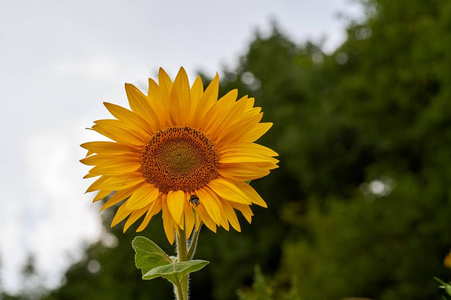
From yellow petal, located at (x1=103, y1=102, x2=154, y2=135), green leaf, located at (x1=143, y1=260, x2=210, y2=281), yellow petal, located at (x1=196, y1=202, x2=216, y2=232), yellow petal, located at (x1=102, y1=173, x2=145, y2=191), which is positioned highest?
yellow petal, located at (x1=103, y1=102, x2=154, y2=135)

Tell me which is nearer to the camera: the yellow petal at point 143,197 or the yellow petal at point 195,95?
the yellow petal at point 143,197

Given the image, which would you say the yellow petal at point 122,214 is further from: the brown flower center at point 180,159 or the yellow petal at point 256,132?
the yellow petal at point 256,132

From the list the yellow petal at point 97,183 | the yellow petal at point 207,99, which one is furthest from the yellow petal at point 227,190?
the yellow petal at point 97,183

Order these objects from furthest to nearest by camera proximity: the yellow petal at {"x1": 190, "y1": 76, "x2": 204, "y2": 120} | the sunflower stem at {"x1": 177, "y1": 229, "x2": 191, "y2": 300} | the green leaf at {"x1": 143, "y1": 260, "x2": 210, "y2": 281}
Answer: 1. the yellow petal at {"x1": 190, "y1": 76, "x2": 204, "y2": 120}
2. the sunflower stem at {"x1": 177, "y1": 229, "x2": 191, "y2": 300}
3. the green leaf at {"x1": 143, "y1": 260, "x2": 210, "y2": 281}

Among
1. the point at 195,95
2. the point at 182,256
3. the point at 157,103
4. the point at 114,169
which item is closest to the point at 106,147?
→ the point at 114,169

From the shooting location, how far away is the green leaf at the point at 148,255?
1.89 metres

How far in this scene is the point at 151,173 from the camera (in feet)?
6.66

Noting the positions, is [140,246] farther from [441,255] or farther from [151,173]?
[441,255]

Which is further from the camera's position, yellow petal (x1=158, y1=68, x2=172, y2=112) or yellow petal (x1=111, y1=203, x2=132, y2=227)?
yellow petal (x1=158, y1=68, x2=172, y2=112)

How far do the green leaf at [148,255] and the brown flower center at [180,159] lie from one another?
0.72 ft

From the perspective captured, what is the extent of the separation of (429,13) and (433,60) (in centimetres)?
282

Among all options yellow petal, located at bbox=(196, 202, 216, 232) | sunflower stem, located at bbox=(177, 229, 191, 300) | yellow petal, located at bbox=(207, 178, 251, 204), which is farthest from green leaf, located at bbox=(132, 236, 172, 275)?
yellow petal, located at bbox=(207, 178, 251, 204)

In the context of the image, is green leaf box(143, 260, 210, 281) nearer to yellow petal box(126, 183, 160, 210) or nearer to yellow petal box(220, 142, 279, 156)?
yellow petal box(126, 183, 160, 210)

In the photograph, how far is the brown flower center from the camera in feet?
6.63
